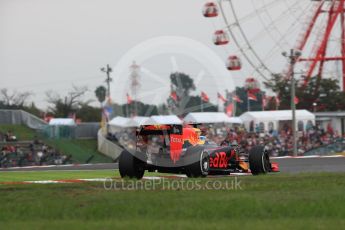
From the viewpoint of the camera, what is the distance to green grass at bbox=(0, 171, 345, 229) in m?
9.75

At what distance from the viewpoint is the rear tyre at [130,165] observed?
17.9 m

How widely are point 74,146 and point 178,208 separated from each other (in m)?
38.9

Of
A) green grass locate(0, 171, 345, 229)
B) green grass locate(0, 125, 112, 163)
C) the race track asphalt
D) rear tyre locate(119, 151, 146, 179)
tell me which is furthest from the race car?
green grass locate(0, 125, 112, 163)

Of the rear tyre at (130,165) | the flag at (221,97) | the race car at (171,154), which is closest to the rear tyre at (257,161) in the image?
the race car at (171,154)

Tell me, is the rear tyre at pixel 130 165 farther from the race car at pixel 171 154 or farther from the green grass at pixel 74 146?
the green grass at pixel 74 146

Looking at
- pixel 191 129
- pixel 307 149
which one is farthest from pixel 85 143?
pixel 191 129

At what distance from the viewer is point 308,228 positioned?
9266 mm

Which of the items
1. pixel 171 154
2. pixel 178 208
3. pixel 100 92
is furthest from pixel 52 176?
pixel 100 92

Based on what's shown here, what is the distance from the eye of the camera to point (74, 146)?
49.3 m

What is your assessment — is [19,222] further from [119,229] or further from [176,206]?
[176,206]

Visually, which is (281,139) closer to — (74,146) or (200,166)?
(74,146)

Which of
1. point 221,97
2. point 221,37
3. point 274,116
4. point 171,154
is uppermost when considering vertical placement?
point 221,37

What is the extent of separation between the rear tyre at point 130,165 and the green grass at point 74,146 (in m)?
26.3

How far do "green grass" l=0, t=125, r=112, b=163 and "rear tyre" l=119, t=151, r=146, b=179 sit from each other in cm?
2625
